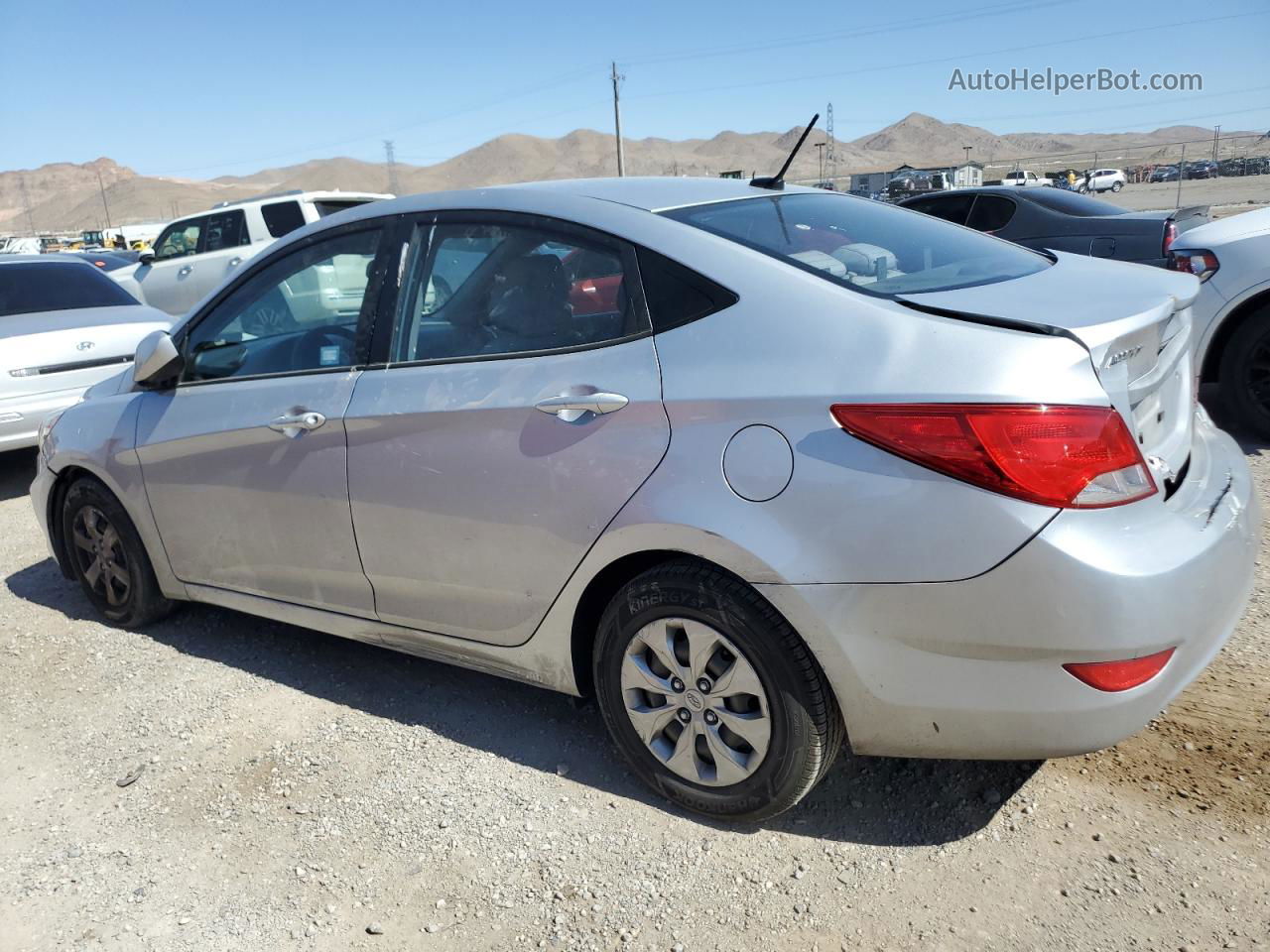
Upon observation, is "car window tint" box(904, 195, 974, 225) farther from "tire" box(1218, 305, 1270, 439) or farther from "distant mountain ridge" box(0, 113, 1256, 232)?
"distant mountain ridge" box(0, 113, 1256, 232)

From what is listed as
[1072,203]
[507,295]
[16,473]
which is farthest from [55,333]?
[1072,203]

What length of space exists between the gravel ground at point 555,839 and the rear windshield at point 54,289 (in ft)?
15.3

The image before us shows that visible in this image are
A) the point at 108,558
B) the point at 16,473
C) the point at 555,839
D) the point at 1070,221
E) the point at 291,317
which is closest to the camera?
the point at 555,839

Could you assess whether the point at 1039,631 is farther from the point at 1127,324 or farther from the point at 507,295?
the point at 507,295

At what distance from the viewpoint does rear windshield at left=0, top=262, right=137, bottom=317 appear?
7145 mm

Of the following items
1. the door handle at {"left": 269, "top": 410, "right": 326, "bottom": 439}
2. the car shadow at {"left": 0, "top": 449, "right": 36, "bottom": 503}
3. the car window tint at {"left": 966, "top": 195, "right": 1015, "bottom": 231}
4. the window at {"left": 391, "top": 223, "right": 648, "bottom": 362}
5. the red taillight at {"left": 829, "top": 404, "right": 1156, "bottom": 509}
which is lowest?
the car shadow at {"left": 0, "top": 449, "right": 36, "bottom": 503}

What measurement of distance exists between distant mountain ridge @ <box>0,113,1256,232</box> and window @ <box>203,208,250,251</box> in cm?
11925

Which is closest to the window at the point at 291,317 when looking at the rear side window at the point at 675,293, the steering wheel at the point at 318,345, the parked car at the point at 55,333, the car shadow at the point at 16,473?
the steering wheel at the point at 318,345

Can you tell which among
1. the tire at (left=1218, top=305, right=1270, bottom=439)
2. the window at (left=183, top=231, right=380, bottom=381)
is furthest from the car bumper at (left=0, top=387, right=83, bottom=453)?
the tire at (left=1218, top=305, right=1270, bottom=439)

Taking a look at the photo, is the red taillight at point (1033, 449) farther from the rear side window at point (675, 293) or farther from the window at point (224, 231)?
the window at point (224, 231)

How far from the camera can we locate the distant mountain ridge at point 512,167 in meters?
139

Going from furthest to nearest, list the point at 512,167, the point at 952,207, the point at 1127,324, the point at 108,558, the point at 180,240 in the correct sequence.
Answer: the point at 512,167, the point at 180,240, the point at 952,207, the point at 108,558, the point at 1127,324

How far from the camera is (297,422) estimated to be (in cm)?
322

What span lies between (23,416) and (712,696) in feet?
18.9
